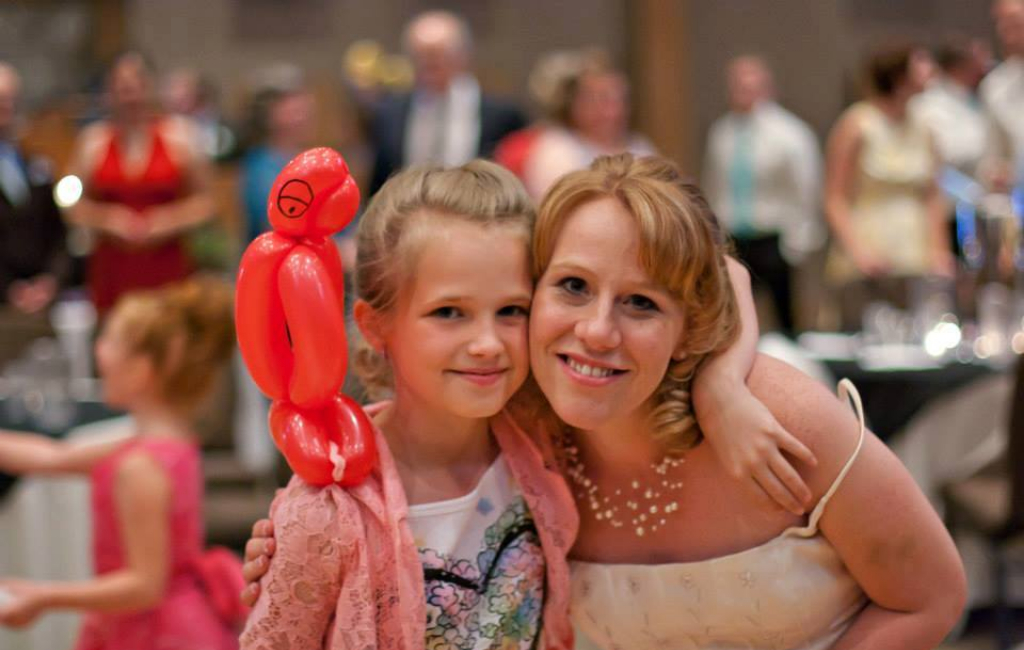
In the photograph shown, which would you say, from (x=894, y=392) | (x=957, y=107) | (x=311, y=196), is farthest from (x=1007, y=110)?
(x=311, y=196)

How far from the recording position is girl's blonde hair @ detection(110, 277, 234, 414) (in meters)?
2.67

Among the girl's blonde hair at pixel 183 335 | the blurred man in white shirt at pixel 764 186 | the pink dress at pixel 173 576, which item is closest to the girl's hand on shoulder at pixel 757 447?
the pink dress at pixel 173 576

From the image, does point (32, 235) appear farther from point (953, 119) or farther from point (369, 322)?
point (953, 119)


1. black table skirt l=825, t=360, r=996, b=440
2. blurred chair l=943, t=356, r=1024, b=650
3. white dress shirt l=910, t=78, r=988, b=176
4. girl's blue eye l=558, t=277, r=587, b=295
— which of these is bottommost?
blurred chair l=943, t=356, r=1024, b=650

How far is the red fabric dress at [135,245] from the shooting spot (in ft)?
17.0

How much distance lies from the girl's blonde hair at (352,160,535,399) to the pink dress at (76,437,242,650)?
42.1 inches

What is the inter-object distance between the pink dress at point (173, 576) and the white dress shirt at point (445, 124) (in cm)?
298

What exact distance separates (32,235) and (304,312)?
443cm

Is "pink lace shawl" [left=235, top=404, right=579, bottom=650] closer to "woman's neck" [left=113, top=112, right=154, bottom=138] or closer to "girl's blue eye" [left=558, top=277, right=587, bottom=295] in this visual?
"girl's blue eye" [left=558, top=277, right=587, bottom=295]

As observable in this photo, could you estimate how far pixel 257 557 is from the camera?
1569mm

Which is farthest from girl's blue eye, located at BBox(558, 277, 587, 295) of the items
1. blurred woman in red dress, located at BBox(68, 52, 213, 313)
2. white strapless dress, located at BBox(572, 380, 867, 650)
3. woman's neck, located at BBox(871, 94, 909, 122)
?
blurred woman in red dress, located at BBox(68, 52, 213, 313)

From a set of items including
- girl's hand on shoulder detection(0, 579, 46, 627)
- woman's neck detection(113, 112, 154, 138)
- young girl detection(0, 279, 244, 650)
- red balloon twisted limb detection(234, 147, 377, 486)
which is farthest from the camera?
woman's neck detection(113, 112, 154, 138)

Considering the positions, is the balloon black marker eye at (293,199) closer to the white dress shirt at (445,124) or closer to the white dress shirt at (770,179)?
the white dress shirt at (445,124)

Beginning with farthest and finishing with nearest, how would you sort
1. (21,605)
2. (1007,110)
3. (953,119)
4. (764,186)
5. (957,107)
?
(957,107) → (953,119) → (764,186) → (1007,110) → (21,605)
